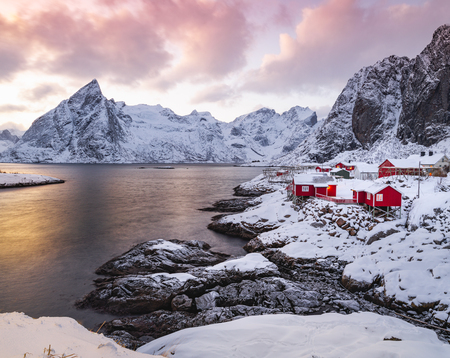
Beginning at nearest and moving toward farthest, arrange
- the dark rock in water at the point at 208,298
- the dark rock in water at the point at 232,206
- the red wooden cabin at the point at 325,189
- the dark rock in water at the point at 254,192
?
the dark rock in water at the point at 208,298 → the red wooden cabin at the point at 325,189 → the dark rock in water at the point at 232,206 → the dark rock in water at the point at 254,192

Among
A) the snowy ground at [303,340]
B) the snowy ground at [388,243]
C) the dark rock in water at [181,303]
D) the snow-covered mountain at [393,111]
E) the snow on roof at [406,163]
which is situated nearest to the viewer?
the snowy ground at [303,340]

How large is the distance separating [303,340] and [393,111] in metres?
189

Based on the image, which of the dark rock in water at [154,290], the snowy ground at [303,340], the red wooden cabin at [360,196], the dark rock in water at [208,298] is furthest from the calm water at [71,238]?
the red wooden cabin at [360,196]

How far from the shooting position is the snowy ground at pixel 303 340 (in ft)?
26.4

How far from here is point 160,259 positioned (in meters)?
21.1

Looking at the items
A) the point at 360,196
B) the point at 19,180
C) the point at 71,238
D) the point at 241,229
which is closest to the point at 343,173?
the point at 360,196

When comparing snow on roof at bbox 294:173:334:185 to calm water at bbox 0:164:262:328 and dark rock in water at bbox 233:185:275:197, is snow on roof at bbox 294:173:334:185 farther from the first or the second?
dark rock in water at bbox 233:185:275:197

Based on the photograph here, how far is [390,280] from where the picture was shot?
1560 cm

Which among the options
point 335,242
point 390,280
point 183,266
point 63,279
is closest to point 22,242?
point 63,279

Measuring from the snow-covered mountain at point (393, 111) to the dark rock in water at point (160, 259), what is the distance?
122796mm

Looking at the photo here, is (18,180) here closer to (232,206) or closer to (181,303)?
(232,206)

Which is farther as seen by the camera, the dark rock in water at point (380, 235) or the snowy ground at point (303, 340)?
the dark rock in water at point (380, 235)

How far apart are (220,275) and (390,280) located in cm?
1135

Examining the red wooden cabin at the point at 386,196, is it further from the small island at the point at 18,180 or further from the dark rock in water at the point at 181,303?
the small island at the point at 18,180
